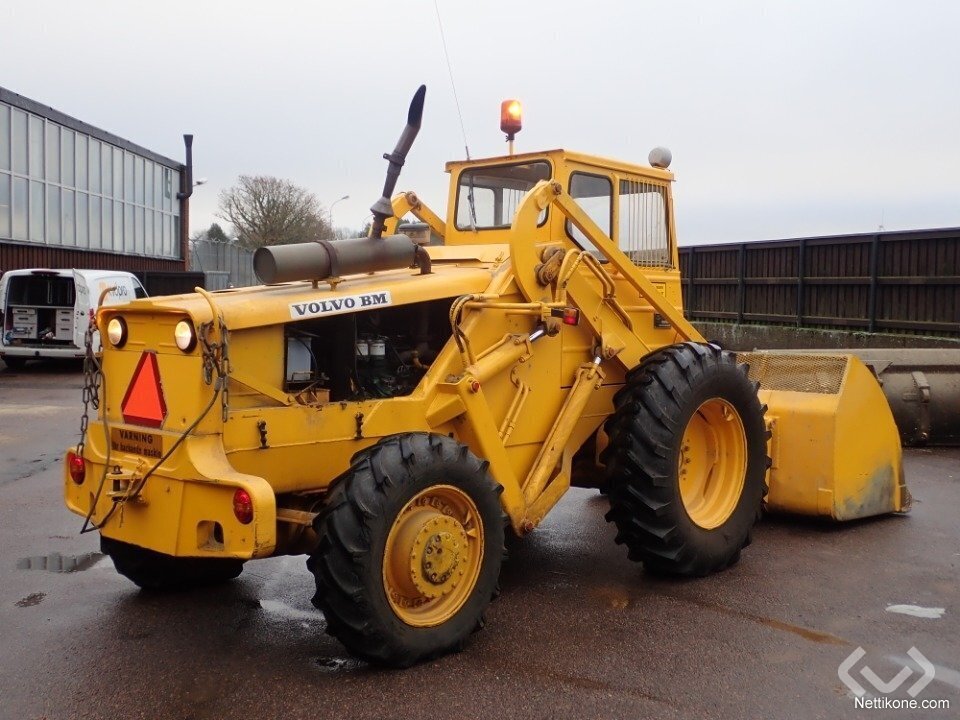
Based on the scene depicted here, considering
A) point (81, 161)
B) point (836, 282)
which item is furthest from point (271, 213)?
point (836, 282)

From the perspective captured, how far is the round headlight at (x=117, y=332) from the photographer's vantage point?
4836 mm

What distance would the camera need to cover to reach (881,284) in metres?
15.3

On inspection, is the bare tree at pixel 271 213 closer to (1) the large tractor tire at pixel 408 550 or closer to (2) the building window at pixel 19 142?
(2) the building window at pixel 19 142

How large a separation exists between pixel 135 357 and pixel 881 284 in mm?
13305

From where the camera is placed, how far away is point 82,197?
26.9 meters

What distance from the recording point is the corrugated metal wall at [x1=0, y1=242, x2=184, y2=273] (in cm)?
2262

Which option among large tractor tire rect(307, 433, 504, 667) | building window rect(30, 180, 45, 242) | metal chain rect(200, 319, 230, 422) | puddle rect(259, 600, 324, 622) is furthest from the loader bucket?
building window rect(30, 180, 45, 242)

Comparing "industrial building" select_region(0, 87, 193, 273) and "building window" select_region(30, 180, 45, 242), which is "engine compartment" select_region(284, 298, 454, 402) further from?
"building window" select_region(30, 180, 45, 242)

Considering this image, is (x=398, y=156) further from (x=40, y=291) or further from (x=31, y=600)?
(x=40, y=291)

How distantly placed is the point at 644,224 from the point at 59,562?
453 centimetres

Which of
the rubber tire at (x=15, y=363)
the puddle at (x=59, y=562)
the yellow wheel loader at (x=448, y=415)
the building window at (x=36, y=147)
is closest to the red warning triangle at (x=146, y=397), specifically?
the yellow wheel loader at (x=448, y=415)

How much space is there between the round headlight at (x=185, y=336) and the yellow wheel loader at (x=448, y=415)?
29 millimetres

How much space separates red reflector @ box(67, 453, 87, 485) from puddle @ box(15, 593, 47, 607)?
103 cm

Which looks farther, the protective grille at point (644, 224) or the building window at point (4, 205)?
the building window at point (4, 205)
